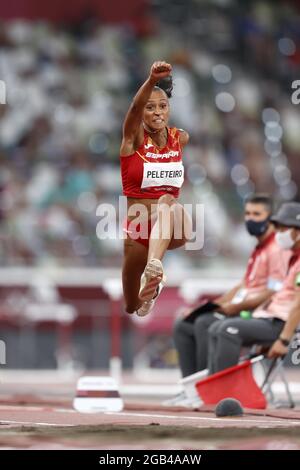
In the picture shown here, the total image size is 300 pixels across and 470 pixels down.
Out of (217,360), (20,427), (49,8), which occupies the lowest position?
(20,427)

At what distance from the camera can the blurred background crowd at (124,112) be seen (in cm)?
1517

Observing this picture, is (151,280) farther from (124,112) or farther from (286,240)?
(124,112)

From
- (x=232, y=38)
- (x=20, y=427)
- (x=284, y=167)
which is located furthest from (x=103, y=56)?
(x=20, y=427)

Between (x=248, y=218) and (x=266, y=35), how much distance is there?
10358mm

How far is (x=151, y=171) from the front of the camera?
24.8 ft

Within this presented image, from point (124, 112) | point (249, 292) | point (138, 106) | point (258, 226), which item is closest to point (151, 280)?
point (138, 106)

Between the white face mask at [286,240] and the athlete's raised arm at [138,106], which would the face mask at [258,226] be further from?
the athlete's raised arm at [138,106]

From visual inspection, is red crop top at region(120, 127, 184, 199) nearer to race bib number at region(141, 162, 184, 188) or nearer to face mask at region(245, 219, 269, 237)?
race bib number at region(141, 162, 184, 188)

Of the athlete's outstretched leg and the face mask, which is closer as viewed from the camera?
the athlete's outstretched leg

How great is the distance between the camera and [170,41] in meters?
18.8

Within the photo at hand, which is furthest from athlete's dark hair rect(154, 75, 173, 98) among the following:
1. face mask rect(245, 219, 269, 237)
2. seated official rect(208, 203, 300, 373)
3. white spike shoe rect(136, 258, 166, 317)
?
face mask rect(245, 219, 269, 237)

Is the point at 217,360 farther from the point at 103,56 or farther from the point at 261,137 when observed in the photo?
the point at 103,56

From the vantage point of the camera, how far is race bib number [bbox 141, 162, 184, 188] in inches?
297

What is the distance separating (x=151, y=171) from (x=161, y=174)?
0.07 meters
